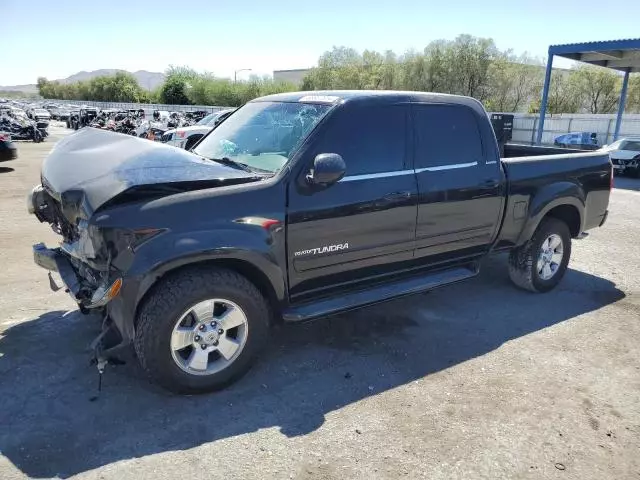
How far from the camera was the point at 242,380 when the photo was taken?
3.64 metres

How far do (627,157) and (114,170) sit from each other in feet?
57.1

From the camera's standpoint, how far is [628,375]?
12.8ft

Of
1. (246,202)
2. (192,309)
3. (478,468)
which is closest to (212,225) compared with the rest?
(246,202)

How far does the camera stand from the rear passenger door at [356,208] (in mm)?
3630

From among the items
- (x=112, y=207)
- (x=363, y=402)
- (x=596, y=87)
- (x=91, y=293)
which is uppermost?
(x=596, y=87)

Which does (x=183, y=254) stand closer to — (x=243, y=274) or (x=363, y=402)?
(x=243, y=274)

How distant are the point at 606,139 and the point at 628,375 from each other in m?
27.6

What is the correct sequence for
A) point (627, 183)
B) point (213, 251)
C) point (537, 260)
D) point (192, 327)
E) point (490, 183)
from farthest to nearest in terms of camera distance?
1. point (627, 183)
2. point (537, 260)
3. point (490, 183)
4. point (192, 327)
5. point (213, 251)

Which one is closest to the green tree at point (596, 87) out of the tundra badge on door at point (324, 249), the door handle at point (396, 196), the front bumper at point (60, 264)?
the door handle at point (396, 196)

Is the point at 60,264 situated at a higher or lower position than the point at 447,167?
lower

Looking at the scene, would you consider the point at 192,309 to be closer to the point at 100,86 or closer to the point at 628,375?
the point at 628,375

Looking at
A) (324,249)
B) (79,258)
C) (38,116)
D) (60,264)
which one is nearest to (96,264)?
(79,258)

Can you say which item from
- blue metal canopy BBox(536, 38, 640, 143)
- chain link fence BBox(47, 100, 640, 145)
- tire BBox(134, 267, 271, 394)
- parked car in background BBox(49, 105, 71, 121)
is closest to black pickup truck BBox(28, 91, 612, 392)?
tire BBox(134, 267, 271, 394)

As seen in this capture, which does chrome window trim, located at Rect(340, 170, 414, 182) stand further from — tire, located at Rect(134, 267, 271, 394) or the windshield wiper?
tire, located at Rect(134, 267, 271, 394)
